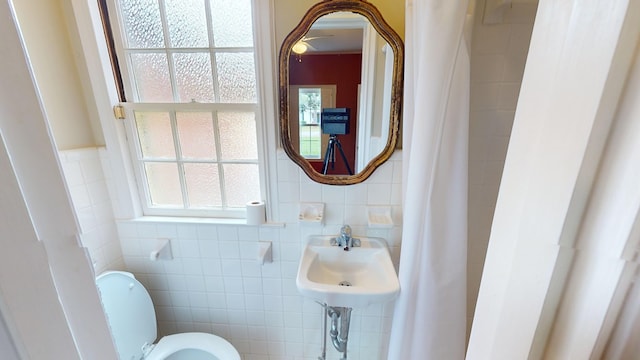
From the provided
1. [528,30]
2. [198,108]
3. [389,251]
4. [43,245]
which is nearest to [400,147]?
[389,251]

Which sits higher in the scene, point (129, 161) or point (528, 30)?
point (528, 30)

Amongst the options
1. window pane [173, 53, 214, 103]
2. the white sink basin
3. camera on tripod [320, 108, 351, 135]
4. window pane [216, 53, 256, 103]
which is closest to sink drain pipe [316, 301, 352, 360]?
the white sink basin

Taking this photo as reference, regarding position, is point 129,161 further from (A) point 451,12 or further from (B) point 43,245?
(A) point 451,12

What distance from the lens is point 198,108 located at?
3.85 ft

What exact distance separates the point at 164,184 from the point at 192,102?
47 cm

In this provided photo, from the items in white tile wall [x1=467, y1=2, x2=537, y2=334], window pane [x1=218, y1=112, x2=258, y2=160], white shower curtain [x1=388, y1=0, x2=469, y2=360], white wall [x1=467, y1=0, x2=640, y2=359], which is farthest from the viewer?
window pane [x1=218, y1=112, x2=258, y2=160]

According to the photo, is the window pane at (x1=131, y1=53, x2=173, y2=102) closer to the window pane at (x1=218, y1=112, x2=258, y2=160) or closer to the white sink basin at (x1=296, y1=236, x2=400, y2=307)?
the window pane at (x1=218, y1=112, x2=258, y2=160)

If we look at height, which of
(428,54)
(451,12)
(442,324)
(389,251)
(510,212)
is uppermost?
(451,12)

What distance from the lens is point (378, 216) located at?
45.6 inches

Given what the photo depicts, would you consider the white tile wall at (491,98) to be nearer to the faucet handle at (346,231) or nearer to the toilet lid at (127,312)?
the faucet handle at (346,231)

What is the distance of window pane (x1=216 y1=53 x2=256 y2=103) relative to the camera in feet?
3.68

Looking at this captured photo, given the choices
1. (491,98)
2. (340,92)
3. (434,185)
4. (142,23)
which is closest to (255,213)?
(340,92)

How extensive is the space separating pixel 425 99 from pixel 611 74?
0.64m

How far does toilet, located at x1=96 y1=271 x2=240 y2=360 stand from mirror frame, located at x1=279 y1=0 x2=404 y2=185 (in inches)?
36.8
